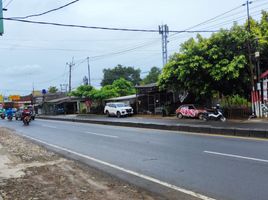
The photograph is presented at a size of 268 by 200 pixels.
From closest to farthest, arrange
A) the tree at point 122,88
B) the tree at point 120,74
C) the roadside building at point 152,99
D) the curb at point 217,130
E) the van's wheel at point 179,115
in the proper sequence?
the curb at point 217,130, the van's wheel at point 179,115, the roadside building at point 152,99, the tree at point 122,88, the tree at point 120,74

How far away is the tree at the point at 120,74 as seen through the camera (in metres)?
109

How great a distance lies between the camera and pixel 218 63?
29906 mm

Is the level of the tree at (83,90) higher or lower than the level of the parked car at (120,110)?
higher

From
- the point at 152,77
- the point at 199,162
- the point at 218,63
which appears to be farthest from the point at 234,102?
the point at 152,77

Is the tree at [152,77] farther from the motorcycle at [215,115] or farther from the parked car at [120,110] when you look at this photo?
the motorcycle at [215,115]

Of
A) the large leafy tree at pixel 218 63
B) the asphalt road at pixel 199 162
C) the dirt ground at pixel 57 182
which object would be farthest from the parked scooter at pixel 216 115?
the dirt ground at pixel 57 182

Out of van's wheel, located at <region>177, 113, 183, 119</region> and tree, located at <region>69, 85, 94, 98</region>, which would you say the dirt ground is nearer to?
van's wheel, located at <region>177, 113, 183, 119</region>

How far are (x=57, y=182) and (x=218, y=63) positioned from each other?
75.5 feet

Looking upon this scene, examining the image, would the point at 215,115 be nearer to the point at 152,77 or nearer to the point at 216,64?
the point at 216,64

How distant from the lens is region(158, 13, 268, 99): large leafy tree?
1163 inches

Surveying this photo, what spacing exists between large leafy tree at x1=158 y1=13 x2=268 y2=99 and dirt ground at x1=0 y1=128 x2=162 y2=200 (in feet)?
63.7

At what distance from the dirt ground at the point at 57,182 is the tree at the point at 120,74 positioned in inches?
3776

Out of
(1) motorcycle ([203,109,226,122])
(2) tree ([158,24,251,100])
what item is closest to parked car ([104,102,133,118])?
(2) tree ([158,24,251,100])

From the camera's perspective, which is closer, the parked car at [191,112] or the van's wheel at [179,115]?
the parked car at [191,112]
